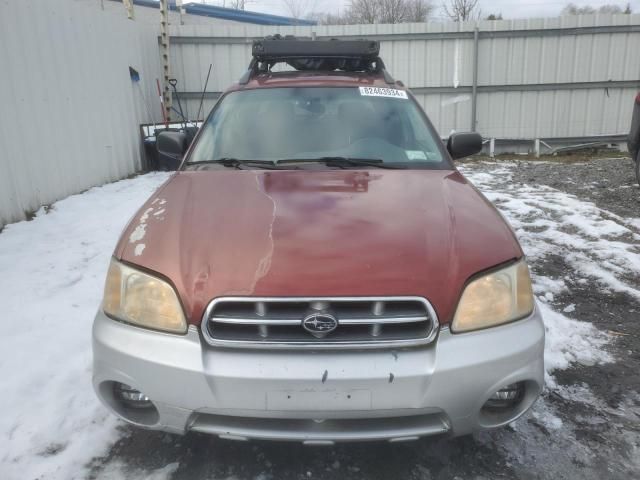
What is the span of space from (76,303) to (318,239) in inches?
95.5

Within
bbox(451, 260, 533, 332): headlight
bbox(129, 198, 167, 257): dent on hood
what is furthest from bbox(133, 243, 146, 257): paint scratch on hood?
bbox(451, 260, 533, 332): headlight

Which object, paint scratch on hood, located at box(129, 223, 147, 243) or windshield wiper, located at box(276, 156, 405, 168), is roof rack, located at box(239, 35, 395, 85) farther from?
paint scratch on hood, located at box(129, 223, 147, 243)

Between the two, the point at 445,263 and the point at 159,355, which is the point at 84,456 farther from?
the point at 445,263

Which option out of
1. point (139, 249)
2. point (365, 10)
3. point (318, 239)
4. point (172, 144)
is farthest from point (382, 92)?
point (365, 10)

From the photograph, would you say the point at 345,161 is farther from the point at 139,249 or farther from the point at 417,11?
the point at 417,11

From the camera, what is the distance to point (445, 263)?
69.1 inches

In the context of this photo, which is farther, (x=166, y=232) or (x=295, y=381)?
(x=166, y=232)

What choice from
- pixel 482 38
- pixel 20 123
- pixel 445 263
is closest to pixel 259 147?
pixel 445 263

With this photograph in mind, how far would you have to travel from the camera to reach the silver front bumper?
1594 millimetres

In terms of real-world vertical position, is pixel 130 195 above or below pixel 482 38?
below

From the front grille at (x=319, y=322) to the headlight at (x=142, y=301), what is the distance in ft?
0.46

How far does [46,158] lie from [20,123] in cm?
56

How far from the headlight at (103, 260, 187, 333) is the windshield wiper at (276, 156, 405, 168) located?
1.16m

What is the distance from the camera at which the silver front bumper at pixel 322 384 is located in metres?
1.59
